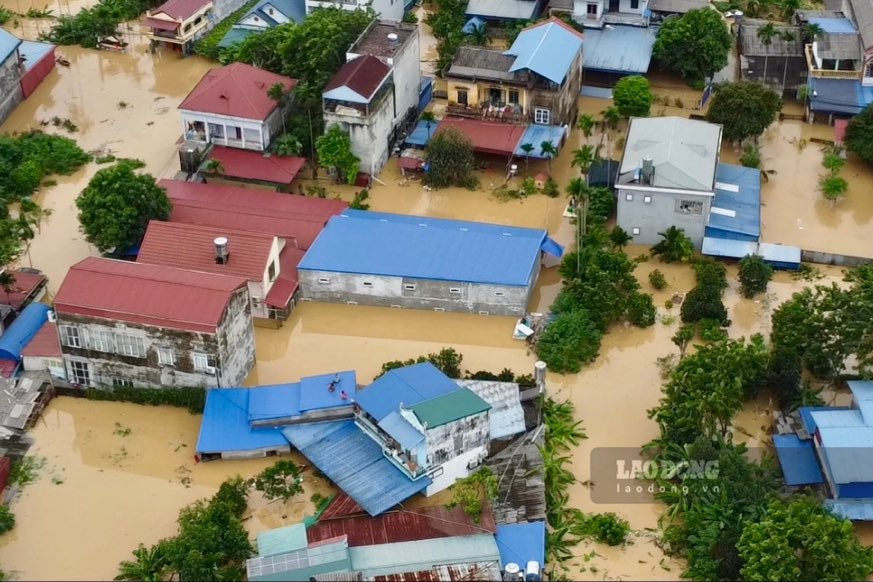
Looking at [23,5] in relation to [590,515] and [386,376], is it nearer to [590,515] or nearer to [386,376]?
[386,376]

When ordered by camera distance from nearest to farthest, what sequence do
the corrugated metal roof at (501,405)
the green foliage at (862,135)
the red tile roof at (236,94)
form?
the corrugated metal roof at (501,405), the red tile roof at (236,94), the green foliage at (862,135)

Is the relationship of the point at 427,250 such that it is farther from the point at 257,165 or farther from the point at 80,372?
the point at 80,372

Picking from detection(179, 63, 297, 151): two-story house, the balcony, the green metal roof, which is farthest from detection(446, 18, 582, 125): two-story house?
the green metal roof

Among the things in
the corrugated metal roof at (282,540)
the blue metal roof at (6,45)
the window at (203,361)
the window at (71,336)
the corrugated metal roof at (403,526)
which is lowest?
the corrugated metal roof at (403,526)

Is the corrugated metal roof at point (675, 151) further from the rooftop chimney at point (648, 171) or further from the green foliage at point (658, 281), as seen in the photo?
the green foliage at point (658, 281)

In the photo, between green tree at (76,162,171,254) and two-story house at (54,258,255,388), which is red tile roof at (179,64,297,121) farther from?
two-story house at (54,258,255,388)

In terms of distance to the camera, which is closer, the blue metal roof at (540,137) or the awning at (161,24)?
the blue metal roof at (540,137)

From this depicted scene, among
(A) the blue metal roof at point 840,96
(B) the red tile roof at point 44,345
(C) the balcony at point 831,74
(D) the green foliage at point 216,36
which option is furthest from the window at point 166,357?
(C) the balcony at point 831,74

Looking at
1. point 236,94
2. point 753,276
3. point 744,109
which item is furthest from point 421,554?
point 744,109
